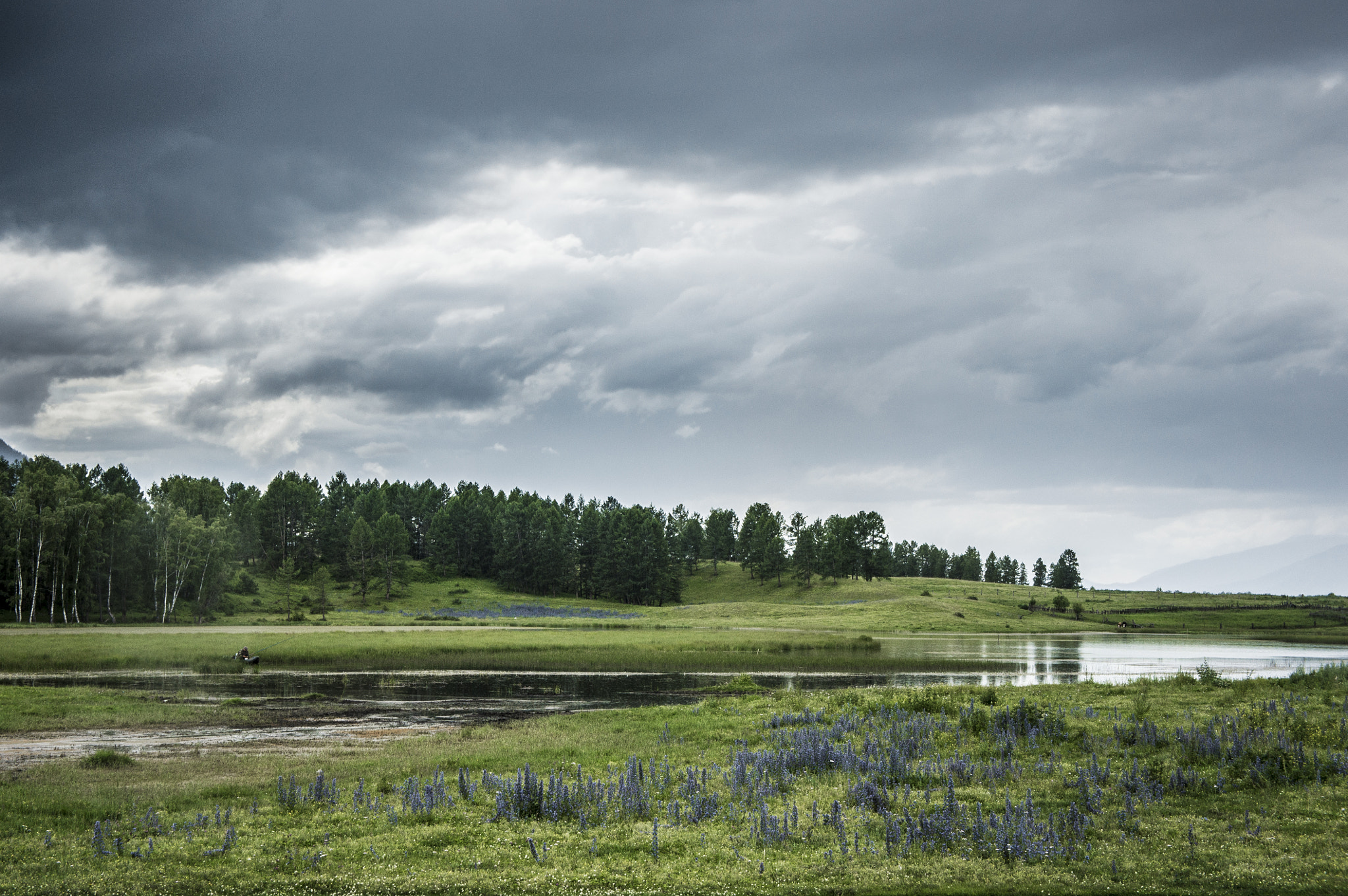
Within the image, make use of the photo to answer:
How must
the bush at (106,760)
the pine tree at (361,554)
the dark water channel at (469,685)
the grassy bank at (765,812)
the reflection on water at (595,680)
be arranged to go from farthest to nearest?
the pine tree at (361,554) → the reflection on water at (595,680) → the dark water channel at (469,685) → the bush at (106,760) → the grassy bank at (765,812)

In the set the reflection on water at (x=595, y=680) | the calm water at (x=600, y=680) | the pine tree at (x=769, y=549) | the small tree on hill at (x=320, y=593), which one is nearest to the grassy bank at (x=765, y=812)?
the reflection on water at (x=595, y=680)

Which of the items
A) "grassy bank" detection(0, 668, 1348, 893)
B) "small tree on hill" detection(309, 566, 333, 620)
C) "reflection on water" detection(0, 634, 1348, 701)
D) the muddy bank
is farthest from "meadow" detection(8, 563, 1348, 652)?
"grassy bank" detection(0, 668, 1348, 893)

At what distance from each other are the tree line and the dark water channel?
63.9 m

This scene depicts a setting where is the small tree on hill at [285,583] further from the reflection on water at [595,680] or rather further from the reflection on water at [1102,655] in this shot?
the reflection on water at [1102,655]

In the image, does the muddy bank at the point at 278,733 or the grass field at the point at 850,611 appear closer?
the muddy bank at the point at 278,733

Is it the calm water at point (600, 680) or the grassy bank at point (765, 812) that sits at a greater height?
the grassy bank at point (765, 812)

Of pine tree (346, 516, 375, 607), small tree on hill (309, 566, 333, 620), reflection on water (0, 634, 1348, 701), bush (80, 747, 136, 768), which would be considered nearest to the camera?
bush (80, 747, 136, 768)

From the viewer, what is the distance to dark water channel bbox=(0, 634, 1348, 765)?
2825 cm

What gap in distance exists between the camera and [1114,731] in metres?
22.3

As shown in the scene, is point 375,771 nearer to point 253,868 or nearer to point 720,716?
point 253,868

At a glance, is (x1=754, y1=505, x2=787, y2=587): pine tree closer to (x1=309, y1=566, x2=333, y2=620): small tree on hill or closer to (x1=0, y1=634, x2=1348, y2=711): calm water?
(x1=309, y1=566, x2=333, y2=620): small tree on hill

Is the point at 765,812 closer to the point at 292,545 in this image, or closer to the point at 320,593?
the point at 320,593

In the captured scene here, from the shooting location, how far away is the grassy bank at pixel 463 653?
5397 centimetres

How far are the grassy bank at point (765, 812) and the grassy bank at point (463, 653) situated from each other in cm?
3159
